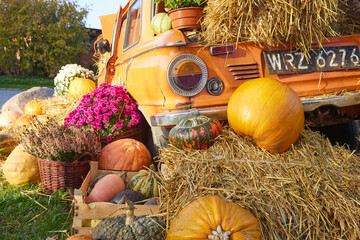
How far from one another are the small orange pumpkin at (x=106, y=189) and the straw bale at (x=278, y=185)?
55cm

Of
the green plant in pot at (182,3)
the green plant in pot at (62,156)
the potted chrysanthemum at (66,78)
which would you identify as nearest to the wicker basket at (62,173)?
the green plant in pot at (62,156)

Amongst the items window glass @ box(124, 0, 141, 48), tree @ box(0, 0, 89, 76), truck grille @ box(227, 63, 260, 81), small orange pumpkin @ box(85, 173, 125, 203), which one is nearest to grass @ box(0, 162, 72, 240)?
small orange pumpkin @ box(85, 173, 125, 203)

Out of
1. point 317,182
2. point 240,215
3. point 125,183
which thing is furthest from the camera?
point 125,183

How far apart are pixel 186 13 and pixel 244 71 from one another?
84cm

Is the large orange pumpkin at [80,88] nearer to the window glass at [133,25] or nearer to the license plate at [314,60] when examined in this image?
the window glass at [133,25]

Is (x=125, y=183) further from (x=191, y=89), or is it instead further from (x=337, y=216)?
(x=337, y=216)

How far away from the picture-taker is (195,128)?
2652mm

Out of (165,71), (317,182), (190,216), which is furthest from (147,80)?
(317,182)

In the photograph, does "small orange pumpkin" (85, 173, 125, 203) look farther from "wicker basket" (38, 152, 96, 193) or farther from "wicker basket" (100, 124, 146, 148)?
"wicker basket" (100, 124, 146, 148)

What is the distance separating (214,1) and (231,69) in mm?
→ 693

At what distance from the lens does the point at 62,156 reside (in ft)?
10.6

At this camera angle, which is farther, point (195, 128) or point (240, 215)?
point (195, 128)

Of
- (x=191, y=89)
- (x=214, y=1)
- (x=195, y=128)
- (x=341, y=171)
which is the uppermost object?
(x=214, y=1)

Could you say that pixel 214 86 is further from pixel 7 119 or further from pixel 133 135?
pixel 7 119
